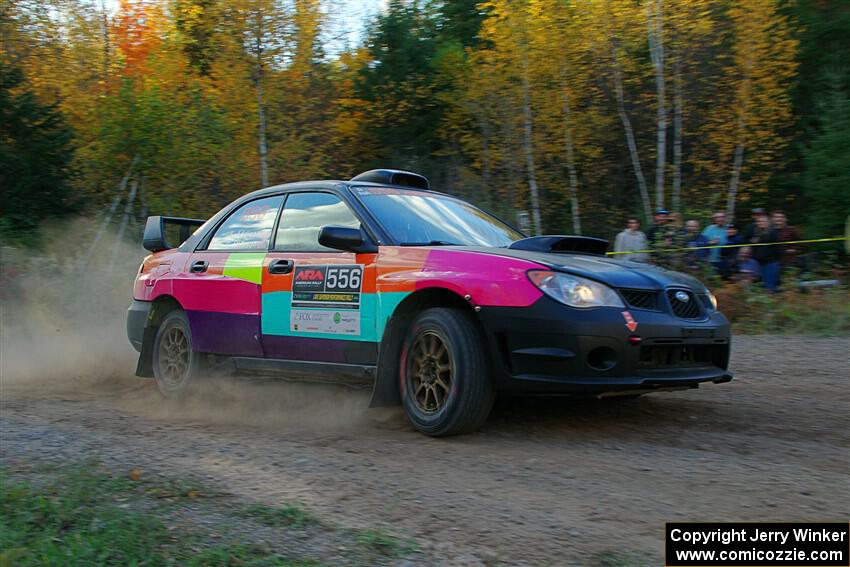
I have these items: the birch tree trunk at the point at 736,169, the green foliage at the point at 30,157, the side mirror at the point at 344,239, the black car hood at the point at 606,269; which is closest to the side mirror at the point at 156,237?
the side mirror at the point at 344,239

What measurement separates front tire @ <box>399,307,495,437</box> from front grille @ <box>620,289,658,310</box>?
88 cm

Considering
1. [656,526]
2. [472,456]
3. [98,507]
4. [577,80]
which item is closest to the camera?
[656,526]

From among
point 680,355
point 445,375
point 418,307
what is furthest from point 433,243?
point 680,355

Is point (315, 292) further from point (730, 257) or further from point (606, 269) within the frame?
point (730, 257)

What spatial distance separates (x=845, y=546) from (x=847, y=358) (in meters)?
5.35

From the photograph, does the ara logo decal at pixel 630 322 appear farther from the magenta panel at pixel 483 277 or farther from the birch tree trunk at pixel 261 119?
the birch tree trunk at pixel 261 119

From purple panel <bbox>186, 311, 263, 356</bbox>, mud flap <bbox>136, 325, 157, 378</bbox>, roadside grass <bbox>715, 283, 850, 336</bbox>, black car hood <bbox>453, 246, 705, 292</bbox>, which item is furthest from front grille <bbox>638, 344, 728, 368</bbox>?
roadside grass <bbox>715, 283, 850, 336</bbox>

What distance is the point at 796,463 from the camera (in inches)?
170

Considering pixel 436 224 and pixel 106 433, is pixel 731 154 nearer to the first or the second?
pixel 436 224

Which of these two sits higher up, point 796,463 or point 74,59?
point 74,59

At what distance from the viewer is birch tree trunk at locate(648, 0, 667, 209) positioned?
20328 millimetres

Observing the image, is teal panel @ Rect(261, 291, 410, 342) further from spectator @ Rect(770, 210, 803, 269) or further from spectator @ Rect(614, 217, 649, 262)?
spectator @ Rect(770, 210, 803, 269)

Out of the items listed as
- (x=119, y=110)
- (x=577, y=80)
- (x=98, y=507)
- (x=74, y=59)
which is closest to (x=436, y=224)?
(x=98, y=507)

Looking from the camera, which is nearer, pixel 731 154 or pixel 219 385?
pixel 219 385
